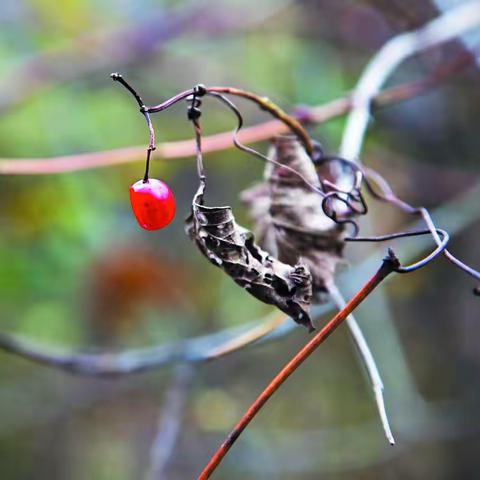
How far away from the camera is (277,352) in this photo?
6.16 feet

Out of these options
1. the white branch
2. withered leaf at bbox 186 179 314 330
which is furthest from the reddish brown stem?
the white branch

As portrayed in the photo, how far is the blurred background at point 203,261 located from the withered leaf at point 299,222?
562mm

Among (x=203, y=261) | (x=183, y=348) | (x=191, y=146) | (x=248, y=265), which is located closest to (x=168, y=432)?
(x=183, y=348)

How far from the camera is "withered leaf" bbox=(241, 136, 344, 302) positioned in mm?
514

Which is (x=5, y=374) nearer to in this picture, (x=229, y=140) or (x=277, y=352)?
(x=277, y=352)

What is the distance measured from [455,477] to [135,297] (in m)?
0.94

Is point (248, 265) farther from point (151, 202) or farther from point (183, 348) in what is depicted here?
point (183, 348)

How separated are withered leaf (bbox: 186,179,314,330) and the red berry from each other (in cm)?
2

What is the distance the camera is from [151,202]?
398 mm

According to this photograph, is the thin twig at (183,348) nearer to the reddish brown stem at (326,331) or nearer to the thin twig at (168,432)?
the thin twig at (168,432)

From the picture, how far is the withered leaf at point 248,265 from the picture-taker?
0.41 m

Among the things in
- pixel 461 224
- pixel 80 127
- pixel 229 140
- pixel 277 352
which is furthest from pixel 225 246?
pixel 277 352

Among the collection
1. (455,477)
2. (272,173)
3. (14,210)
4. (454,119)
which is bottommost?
(455,477)

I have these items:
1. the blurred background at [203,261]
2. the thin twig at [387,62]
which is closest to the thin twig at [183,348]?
the blurred background at [203,261]
